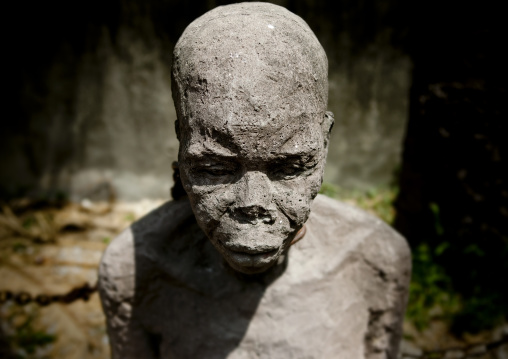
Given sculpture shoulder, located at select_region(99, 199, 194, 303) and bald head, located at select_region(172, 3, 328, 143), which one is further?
sculpture shoulder, located at select_region(99, 199, 194, 303)

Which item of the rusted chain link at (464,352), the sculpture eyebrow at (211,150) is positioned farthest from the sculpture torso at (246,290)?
the rusted chain link at (464,352)

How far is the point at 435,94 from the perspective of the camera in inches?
114

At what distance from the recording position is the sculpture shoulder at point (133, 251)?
1554 millimetres

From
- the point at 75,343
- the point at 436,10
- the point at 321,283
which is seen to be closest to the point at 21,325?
the point at 75,343

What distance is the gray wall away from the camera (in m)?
3.46

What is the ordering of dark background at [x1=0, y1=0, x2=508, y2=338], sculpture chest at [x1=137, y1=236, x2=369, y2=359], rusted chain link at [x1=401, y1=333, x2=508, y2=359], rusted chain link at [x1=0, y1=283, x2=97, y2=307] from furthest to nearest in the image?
rusted chain link at [x1=0, y1=283, x2=97, y2=307] → dark background at [x1=0, y1=0, x2=508, y2=338] → rusted chain link at [x1=401, y1=333, x2=508, y2=359] → sculpture chest at [x1=137, y1=236, x2=369, y2=359]

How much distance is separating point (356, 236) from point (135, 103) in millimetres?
2579

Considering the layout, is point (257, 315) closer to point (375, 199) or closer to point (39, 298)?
point (39, 298)

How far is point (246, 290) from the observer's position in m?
1.53

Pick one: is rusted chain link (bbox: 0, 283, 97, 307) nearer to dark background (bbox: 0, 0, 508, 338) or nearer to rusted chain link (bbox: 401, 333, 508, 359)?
dark background (bbox: 0, 0, 508, 338)

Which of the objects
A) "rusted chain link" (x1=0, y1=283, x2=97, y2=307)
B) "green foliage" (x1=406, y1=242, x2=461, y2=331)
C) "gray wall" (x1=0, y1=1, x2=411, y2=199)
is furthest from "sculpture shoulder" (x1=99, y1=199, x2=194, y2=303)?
"gray wall" (x1=0, y1=1, x2=411, y2=199)

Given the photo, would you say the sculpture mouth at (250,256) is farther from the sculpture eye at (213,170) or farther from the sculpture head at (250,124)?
the sculpture eye at (213,170)

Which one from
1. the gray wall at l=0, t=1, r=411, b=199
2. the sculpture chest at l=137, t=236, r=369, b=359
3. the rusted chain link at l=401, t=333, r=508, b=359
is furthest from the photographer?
the gray wall at l=0, t=1, r=411, b=199

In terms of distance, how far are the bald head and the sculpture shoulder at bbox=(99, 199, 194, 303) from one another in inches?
19.9
